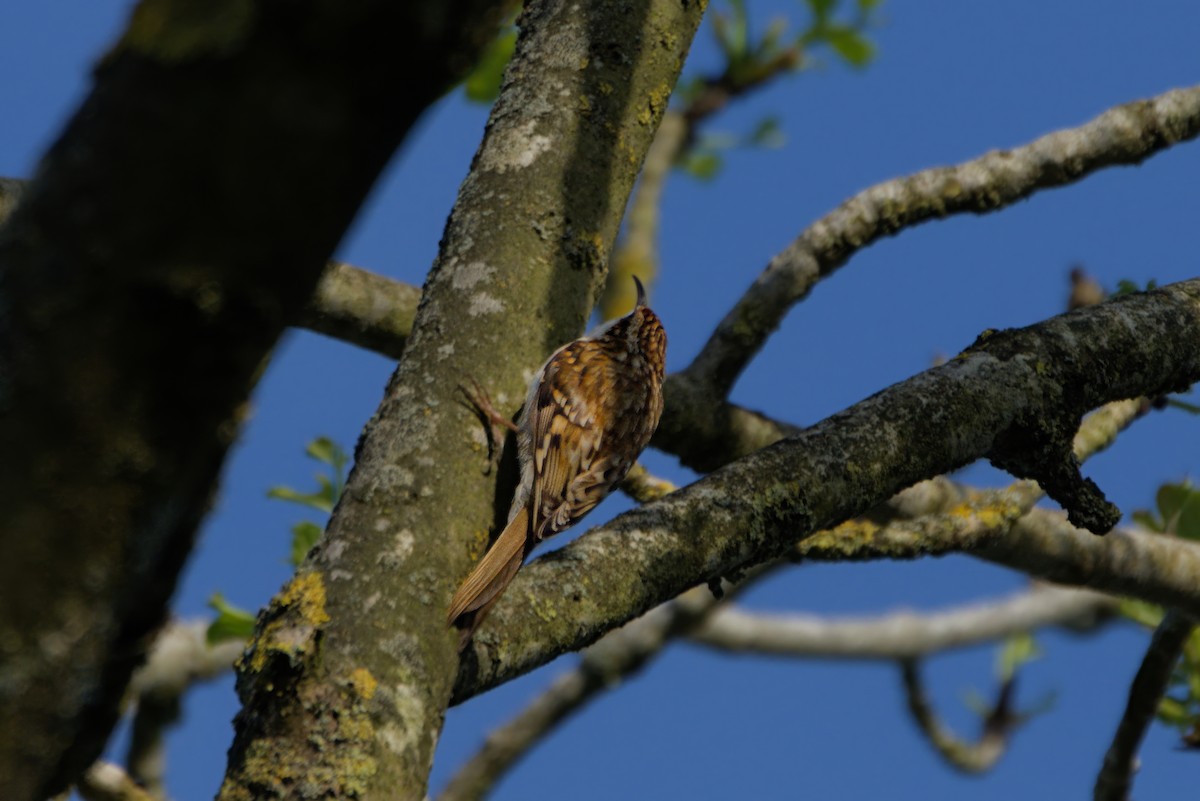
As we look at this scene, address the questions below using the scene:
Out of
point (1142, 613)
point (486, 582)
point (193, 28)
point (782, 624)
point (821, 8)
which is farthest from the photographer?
point (782, 624)

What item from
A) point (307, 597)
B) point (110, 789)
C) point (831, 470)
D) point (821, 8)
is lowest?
point (307, 597)

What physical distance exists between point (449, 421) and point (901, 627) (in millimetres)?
5887

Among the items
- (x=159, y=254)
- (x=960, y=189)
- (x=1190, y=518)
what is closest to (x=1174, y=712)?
(x=1190, y=518)

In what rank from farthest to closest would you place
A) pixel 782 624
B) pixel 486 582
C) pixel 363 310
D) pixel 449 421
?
1. pixel 782 624
2. pixel 363 310
3. pixel 449 421
4. pixel 486 582

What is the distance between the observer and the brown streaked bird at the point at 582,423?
3.09m

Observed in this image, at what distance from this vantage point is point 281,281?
105 cm

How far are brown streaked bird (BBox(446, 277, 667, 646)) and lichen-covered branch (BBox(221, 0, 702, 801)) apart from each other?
0.11 m

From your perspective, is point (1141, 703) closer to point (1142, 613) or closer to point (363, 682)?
point (1142, 613)

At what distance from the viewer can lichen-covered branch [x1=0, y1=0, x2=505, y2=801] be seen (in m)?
0.99

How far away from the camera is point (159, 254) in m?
1.01

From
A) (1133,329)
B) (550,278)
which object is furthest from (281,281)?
(1133,329)

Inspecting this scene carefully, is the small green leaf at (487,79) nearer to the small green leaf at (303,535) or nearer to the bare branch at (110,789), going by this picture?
the small green leaf at (303,535)

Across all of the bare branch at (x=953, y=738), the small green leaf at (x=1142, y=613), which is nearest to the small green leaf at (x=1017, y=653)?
the bare branch at (x=953, y=738)

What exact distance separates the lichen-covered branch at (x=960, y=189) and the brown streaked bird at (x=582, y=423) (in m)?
0.31
